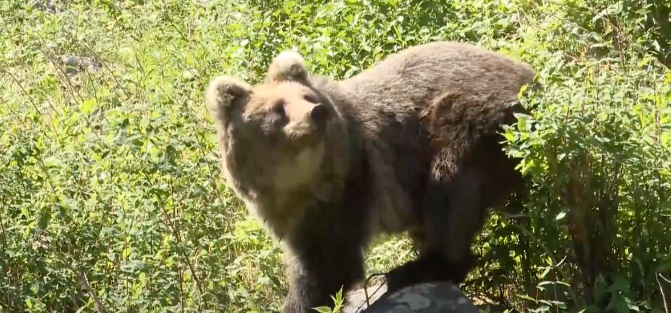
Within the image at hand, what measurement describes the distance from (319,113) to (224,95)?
592 mm

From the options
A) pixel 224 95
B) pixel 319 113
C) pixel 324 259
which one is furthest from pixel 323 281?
pixel 224 95

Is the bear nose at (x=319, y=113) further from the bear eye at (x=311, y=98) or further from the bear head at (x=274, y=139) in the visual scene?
the bear eye at (x=311, y=98)

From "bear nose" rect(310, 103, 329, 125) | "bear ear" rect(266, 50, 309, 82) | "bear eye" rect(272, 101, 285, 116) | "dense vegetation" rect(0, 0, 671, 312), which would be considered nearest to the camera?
"dense vegetation" rect(0, 0, 671, 312)

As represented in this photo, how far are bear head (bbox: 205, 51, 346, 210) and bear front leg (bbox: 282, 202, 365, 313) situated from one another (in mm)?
173

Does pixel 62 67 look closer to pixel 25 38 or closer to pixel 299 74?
pixel 25 38

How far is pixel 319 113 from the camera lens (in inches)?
194

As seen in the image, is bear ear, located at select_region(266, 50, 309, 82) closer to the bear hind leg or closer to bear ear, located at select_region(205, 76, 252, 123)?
bear ear, located at select_region(205, 76, 252, 123)

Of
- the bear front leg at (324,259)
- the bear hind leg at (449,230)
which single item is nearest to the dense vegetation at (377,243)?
the bear hind leg at (449,230)

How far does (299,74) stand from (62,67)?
4.33 m

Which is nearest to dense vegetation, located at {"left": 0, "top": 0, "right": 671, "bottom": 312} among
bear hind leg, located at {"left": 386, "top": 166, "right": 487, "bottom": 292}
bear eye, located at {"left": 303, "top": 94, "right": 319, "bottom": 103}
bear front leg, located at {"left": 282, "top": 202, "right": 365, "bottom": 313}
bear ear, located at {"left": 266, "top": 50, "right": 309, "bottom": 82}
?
bear hind leg, located at {"left": 386, "top": 166, "right": 487, "bottom": 292}

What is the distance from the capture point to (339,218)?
5.20 metres

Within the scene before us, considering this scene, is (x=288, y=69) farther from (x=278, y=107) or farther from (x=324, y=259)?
(x=324, y=259)

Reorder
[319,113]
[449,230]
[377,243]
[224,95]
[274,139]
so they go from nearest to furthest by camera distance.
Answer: [319,113]
[274,139]
[224,95]
[449,230]
[377,243]

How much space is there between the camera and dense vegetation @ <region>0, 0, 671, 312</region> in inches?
183
